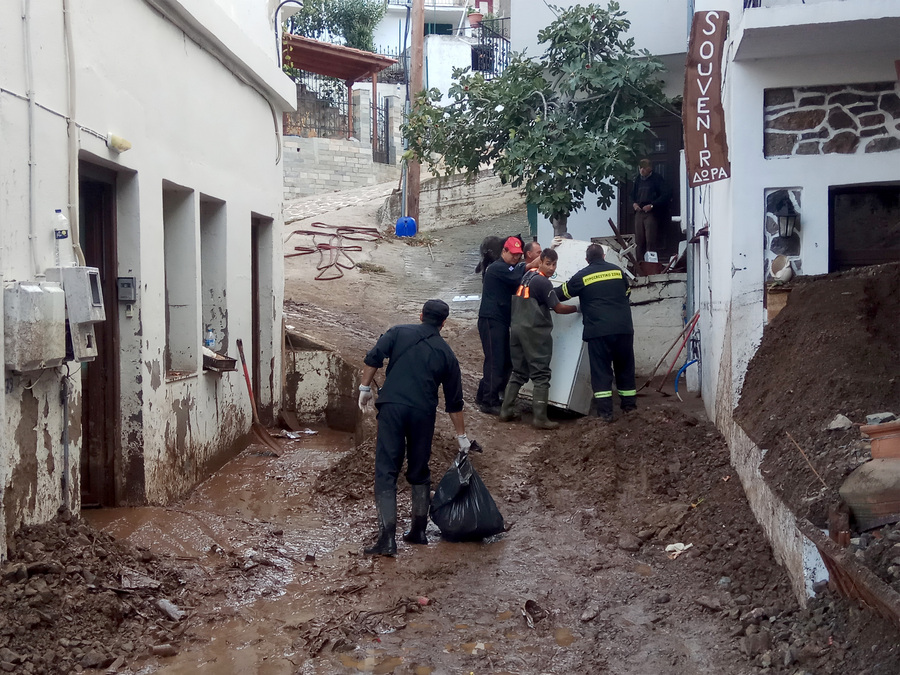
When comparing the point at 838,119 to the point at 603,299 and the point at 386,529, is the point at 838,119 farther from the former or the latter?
the point at 386,529

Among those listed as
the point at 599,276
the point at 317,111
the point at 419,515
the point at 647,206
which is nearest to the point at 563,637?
the point at 419,515

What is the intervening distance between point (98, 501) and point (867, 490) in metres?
4.94

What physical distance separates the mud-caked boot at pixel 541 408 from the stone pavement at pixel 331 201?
10350 mm

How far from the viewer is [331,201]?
2064 cm

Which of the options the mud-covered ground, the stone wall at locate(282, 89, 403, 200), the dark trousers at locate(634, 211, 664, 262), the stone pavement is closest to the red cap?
the mud-covered ground

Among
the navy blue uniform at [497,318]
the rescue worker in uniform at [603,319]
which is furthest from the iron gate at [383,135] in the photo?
the rescue worker in uniform at [603,319]

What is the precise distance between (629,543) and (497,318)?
367 cm

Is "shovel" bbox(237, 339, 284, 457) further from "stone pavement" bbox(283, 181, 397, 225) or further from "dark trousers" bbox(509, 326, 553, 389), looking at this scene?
"stone pavement" bbox(283, 181, 397, 225)

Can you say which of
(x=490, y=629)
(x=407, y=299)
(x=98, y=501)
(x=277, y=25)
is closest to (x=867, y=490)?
(x=490, y=629)

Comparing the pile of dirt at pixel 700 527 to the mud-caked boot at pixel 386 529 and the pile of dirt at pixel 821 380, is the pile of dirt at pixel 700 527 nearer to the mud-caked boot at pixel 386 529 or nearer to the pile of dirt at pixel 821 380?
the pile of dirt at pixel 821 380

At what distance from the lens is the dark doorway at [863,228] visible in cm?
705

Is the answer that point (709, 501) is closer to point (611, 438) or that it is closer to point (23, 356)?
point (611, 438)

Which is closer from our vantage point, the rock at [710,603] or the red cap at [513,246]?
the rock at [710,603]

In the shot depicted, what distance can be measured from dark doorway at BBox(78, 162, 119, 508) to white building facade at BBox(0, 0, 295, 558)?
1 cm
